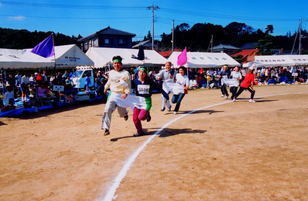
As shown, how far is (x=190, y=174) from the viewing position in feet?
14.6

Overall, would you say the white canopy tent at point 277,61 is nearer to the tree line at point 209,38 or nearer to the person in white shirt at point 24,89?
the person in white shirt at point 24,89

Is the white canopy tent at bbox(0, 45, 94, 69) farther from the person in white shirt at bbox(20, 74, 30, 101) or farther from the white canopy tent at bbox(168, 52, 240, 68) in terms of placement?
the white canopy tent at bbox(168, 52, 240, 68)

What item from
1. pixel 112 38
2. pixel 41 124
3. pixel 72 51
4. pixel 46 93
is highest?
pixel 112 38

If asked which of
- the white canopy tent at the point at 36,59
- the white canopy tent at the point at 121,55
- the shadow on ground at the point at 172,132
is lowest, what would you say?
the shadow on ground at the point at 172,132

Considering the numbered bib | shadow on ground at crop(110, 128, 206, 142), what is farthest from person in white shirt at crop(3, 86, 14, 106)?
the numbered bib

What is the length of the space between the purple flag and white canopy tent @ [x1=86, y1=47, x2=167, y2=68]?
11181 millimetres

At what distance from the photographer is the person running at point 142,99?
23.1 ft

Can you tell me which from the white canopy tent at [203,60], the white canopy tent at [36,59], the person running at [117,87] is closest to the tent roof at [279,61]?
the white canopy tent at [203,60]

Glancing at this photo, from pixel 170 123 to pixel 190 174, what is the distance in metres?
4.49

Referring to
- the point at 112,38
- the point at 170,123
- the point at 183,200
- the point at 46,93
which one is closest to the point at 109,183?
the point at 183,200

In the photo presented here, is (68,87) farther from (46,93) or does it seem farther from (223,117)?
(223,117)

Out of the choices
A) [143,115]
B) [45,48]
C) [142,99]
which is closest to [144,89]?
[142,99]

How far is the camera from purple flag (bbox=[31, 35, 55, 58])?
1366cm

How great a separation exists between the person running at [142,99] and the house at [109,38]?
62759mm
